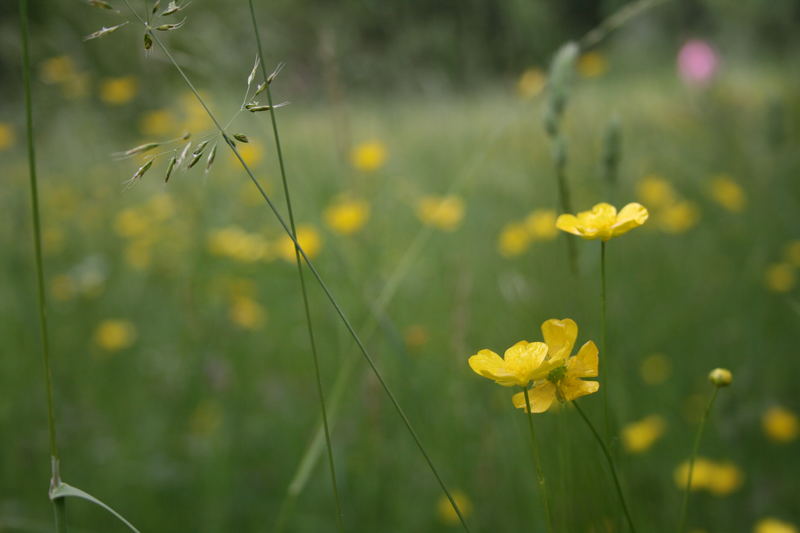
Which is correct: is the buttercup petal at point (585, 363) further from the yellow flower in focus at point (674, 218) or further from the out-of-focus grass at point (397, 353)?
the yellow flower in focus at point (674, 218)

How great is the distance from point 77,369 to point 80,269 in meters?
0.54

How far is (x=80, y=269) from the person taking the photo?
1954 mm

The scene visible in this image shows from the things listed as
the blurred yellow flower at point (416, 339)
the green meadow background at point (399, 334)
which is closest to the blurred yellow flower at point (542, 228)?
the green meadow background at point (399, 334)

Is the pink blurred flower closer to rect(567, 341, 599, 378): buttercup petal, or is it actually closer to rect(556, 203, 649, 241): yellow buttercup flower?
rect(556, 203, 649, 241): yellow buttercup flower

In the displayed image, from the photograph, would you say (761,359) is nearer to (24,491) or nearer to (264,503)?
(264,503)

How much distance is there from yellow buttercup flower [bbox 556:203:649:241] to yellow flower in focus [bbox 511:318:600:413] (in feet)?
0.26

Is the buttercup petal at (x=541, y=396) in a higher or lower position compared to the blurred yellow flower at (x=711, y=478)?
higher

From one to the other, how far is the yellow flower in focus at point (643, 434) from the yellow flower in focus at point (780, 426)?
19 cm

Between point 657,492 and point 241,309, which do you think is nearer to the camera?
point 657,492

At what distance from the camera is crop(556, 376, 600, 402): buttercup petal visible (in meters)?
0.44

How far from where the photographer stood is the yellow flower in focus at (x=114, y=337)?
1566 millimetres

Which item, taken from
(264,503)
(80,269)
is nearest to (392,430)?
(264,503)

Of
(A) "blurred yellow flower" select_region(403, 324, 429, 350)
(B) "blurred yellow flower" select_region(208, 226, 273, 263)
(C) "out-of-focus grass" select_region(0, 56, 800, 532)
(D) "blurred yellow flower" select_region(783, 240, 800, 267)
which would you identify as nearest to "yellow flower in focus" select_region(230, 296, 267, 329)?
(C) "out-of-focus grass" select_region(0, 56, 800, 532)

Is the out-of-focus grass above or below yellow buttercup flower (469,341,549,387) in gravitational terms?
below
